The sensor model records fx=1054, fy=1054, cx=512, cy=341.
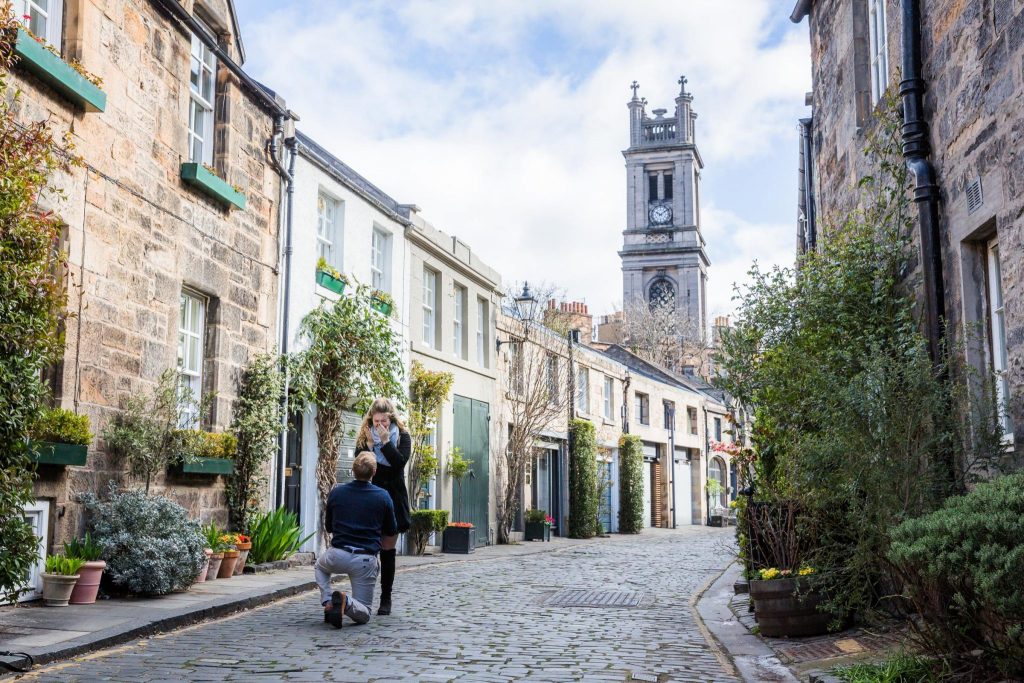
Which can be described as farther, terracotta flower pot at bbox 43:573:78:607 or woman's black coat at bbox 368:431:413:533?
woman's black coat at bbox 368:431:413:533

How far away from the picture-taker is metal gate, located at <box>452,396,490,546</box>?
21.0m

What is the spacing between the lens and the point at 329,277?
15.8 metres

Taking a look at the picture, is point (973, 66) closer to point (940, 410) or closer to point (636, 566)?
point (940, 410)

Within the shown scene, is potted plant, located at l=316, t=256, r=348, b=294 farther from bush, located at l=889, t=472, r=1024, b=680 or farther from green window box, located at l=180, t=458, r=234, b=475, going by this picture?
bush, located at l=889, t=472, r=1024, b=680

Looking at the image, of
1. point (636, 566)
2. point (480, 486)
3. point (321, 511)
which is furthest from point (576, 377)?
point (321, 511)

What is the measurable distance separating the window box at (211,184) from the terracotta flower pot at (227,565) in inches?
165

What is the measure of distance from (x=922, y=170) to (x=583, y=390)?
2081 cm

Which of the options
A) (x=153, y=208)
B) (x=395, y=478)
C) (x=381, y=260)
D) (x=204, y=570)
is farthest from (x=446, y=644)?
(x=381, y=260)

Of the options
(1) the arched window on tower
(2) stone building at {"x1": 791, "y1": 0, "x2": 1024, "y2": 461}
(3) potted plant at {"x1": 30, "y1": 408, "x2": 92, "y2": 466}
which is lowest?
(3) potted plant at {"x1": 30, "y1": 408, "x2": 92, "y2": 466}

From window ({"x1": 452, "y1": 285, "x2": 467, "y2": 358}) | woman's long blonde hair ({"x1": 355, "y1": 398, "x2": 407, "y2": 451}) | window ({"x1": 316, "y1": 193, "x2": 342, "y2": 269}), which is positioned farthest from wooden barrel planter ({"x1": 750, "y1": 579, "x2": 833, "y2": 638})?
window ({"x1": 452, "y1": 285, "x2": 467, "y2": 358})

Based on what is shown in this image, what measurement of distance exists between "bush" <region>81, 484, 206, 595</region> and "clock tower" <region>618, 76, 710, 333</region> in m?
68.8

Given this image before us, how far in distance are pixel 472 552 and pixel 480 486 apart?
2.93 meters

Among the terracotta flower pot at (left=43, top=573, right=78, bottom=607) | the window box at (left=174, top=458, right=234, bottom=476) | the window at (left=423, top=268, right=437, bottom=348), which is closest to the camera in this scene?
the terracotta flower pot at (left=43, top=573, right=78, bottom=607)

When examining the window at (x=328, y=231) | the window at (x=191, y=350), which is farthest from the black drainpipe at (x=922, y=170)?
the window at (x=328, y=231)
